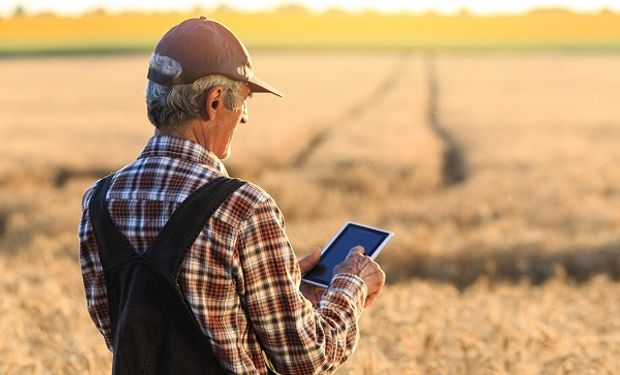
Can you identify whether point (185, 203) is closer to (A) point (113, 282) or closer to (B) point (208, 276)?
(B) point (208, 276)

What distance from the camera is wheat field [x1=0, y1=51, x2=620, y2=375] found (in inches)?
219

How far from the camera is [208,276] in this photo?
2549mm

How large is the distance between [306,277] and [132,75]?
2157 inches

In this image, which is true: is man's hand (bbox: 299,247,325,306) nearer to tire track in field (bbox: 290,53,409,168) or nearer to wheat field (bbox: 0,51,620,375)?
wheat field (bbox: 0,51,620,375)

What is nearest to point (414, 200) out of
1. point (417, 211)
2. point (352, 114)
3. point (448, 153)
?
point (417, 211)

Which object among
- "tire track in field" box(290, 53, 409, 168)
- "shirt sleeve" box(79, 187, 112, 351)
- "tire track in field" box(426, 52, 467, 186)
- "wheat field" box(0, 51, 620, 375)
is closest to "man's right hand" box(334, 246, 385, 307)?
"shirt sleeve" box(79, 187, 112, 351)

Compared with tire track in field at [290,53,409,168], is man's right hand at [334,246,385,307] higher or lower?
higher

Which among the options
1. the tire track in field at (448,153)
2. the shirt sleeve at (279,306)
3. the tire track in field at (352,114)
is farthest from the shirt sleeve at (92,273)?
the tire track in field at (352,114)

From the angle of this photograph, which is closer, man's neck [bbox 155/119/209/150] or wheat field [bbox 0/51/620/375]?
man's neck [bbox 155/119/209/150]

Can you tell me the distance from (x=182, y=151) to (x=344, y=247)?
2.32 feet

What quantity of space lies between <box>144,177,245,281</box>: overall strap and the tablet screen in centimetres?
63

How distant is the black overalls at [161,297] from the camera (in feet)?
8.32

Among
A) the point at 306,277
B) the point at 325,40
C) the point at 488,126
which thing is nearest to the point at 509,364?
the point at 306,277

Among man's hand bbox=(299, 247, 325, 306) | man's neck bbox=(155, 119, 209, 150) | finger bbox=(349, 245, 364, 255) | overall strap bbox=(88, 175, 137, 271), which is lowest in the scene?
man's hand bbox=(299, 247, 325, 306)
